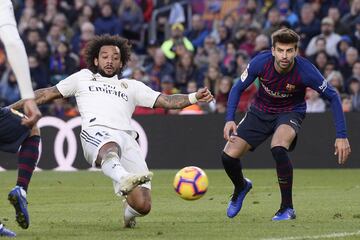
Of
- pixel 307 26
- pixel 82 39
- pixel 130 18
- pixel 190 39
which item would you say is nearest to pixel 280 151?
pixel 307 26

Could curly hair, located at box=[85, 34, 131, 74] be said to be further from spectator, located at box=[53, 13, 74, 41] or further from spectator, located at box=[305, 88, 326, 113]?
spectator, located at box=[53, 13, 74, 41]

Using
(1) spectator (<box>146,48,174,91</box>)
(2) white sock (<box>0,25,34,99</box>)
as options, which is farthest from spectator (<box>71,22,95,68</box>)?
(2) white sock (<box>0,25,34,99</box>)

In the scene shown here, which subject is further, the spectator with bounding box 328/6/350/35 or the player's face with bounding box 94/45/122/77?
Answer: the spectator with bounding box 328/6/350/35

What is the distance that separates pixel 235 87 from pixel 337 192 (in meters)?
3.93

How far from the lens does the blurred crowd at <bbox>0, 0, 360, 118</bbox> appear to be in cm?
2153

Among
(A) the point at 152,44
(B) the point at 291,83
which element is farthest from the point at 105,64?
(A) the point at 152,44

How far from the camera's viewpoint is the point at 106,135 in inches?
406

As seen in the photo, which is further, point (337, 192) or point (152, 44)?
point (152, 44)

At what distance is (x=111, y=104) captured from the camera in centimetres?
1061

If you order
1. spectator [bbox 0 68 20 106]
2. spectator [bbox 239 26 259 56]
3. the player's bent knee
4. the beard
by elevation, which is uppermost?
the beard

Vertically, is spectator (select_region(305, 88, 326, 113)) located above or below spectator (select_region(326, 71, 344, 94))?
below

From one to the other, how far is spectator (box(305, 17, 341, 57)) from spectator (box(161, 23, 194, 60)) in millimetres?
2781

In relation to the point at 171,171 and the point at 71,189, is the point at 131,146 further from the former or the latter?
the point at 171,171

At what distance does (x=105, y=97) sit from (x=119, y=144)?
0.61 metres
